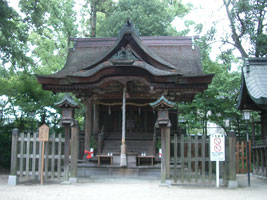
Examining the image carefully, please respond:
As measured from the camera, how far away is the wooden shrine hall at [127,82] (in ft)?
40.8

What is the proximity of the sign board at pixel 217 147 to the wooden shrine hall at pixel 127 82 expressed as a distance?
10.1 ft

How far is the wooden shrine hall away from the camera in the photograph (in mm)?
12430

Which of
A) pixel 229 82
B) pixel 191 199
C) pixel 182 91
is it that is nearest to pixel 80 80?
pixel 182 91

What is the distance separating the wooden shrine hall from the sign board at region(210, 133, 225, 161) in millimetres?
3073

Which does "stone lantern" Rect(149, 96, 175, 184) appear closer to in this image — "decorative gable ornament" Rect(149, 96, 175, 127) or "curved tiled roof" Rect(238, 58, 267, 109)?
"decorative gable ornament" Rect(149, 96, 175, 127)

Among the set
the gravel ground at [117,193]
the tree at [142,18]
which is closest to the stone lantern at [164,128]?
the gravel ground at [117,193]

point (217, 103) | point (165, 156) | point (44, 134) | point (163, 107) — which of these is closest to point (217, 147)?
point (165, 156)

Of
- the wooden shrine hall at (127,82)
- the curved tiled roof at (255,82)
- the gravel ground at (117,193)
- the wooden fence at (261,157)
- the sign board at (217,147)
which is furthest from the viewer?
the wooden fence at (261,157)

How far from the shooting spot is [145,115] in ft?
50.1

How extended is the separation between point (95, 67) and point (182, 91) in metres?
4.06

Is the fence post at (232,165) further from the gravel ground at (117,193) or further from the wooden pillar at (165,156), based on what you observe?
the wooden pillar at (165,156)

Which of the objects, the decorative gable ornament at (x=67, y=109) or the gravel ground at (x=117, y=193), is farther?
the decorative gable ornament at (x=67, y=109)

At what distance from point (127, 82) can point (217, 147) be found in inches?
209

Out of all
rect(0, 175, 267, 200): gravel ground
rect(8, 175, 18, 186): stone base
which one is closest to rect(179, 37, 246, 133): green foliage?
rect(0, 175, 267, 200): gravel ground
